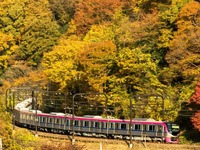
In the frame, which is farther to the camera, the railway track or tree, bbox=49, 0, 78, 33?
tree, bbox=49, 0, 78, 33

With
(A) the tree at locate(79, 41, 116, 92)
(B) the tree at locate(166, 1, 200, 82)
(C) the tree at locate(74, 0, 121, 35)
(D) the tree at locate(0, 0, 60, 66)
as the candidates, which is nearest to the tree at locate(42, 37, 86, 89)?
(A) the tree at locate(79, 41, 116, 92)

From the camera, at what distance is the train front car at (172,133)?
33.8 m

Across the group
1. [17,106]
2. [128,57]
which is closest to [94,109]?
[128,57]

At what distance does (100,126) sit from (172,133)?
5638 millimetres

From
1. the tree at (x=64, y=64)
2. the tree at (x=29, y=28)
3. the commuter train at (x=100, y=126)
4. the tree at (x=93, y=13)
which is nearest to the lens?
the commuter train at (x=100, y=126)

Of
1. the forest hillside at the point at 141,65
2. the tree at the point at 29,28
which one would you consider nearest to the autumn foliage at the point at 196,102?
the forest hillside at the point at 141,65

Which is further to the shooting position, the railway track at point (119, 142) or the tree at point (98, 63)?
the tree at point (98, 63)

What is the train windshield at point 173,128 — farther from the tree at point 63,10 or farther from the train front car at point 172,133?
the tree at point 63,10

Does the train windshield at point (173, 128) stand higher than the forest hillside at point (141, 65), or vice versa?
the forest hillside at point (141, 65)

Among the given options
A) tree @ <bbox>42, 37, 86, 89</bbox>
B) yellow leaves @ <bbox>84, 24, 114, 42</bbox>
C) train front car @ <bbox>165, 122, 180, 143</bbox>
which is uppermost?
yellow leaves @ <bbox>84, 24, 114, 42</bbox>

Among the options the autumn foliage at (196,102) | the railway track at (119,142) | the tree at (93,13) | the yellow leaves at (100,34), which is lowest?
the railway track at (119,142)

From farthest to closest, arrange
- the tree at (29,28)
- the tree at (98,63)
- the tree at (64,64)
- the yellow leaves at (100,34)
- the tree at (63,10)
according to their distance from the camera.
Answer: the tree at (63,10), the tree at (29,28), the yellow leaves at (100,34), the tree at (64,64), the tree at (98,63)

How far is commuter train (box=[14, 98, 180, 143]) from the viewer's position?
34.2m

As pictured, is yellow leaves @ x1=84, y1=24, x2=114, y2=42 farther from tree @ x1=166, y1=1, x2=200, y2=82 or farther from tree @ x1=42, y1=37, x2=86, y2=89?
tree @ x1=166, y1=1, x2=200, y2=82
